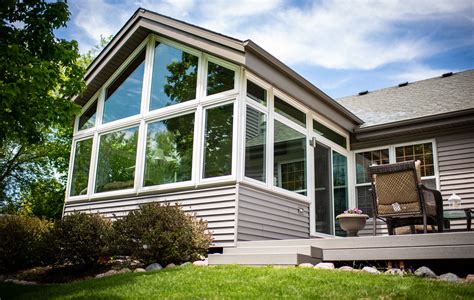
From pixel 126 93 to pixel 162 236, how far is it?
4.22 m

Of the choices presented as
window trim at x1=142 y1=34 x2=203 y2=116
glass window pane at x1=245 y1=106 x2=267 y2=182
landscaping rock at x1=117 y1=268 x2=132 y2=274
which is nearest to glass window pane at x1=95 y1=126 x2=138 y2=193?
window trim at x1=142 y1=34 x2=203 y2=116

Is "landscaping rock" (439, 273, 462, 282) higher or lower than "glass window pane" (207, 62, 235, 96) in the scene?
lower

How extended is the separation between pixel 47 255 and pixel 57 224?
577mm

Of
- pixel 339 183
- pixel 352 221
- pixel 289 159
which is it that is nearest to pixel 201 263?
pixel 352 221

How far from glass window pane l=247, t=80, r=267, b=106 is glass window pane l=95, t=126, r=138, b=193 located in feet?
8.90

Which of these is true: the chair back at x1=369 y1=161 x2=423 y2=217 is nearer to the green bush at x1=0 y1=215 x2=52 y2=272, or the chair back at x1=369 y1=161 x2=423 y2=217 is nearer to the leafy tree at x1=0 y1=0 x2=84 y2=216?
Answer: the leafy tree at x1=0 y1=0 x2=84 y2=216

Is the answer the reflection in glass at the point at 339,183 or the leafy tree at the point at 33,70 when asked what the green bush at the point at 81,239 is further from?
the reflection in glass at the point at 339,183

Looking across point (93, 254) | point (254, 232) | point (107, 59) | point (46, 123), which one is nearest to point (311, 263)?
point (254, 232)

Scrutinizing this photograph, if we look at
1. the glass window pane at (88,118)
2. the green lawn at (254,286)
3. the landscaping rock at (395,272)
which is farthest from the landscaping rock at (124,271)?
the glass window pane at (88,118)

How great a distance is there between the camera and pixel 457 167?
884 centimetres

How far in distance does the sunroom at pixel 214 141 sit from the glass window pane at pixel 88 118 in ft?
0.10

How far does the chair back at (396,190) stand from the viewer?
5664 millimetres

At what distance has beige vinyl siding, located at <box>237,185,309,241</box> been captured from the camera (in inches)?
264

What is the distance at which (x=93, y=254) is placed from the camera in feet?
23.3
